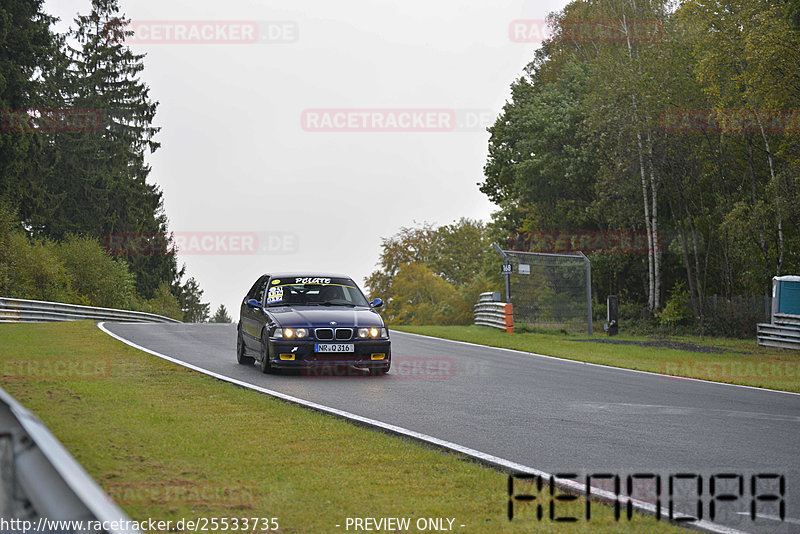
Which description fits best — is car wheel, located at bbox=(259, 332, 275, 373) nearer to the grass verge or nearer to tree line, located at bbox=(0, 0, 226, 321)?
the grass verge

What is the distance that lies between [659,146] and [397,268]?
5279 cm

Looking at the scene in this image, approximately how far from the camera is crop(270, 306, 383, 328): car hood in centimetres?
1412

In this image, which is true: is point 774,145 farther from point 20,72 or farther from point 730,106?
point 20,72

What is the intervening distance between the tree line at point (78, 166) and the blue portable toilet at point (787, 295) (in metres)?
30.6

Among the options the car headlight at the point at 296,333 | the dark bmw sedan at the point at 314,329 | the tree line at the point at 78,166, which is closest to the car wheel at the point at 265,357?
the dark bmw sedan at the point at 314,329

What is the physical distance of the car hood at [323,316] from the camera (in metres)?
14.1

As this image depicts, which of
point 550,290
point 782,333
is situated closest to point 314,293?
point 550,290

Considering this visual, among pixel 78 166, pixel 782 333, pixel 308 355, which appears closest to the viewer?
pixel 308 355

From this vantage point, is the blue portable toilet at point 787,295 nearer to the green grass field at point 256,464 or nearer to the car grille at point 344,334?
the car grille at point 344,334

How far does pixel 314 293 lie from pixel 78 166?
46.2m

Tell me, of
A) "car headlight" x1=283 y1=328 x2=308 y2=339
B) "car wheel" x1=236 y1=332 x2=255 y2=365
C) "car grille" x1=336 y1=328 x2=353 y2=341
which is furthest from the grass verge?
"car wheel" x1=236 y1=332 x2=255 y2=365

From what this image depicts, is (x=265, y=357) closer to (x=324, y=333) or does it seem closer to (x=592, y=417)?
(x=324, y=333)

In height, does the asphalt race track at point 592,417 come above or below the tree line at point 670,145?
below

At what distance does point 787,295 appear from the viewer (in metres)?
27.8
